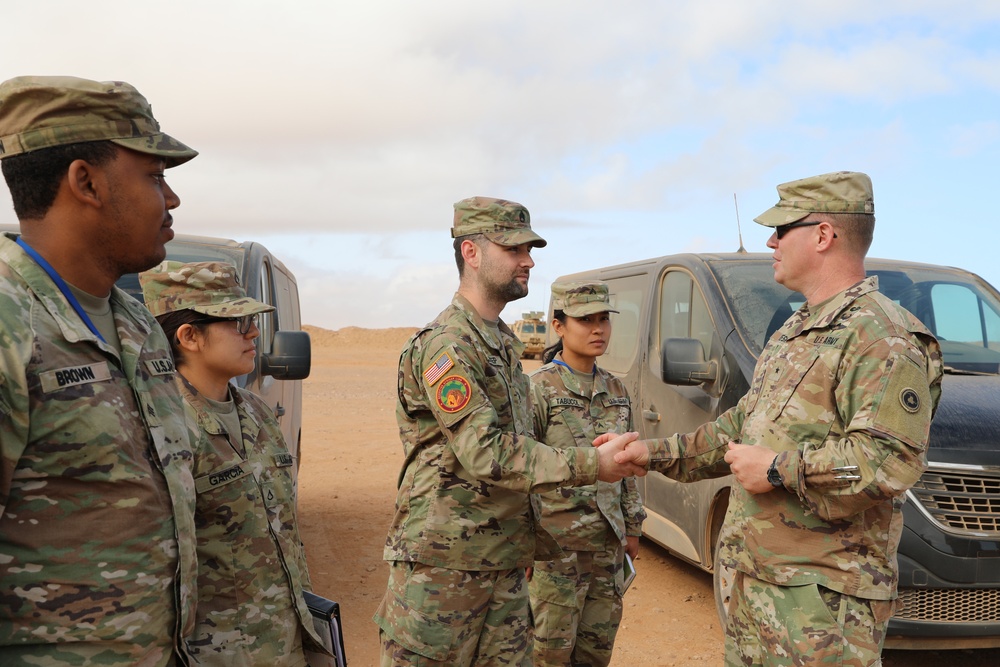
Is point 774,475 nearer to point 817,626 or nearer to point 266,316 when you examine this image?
point 817,626

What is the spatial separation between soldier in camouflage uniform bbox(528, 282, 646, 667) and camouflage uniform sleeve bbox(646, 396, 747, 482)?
509mm

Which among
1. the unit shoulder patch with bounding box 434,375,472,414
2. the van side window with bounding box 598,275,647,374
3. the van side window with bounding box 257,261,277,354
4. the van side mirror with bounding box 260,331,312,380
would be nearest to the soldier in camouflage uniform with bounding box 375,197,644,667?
the unit shoulder patch with bounding box 434,375,472,414

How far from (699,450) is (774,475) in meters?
0.63

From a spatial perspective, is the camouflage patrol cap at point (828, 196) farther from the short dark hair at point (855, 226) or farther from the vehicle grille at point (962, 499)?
the vehicle grille at point (962, 499)

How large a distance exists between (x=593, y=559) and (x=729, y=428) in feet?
3.42

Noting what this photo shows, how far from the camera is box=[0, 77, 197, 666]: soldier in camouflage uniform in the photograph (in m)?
1.50

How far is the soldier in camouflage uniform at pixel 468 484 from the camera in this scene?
2.74 metres

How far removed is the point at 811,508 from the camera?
8.34 feet

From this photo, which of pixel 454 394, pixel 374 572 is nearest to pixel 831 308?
pixel 454 394

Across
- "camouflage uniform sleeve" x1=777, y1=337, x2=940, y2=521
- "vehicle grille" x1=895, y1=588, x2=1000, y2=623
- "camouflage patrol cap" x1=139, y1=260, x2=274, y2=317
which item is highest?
"camouflage patrol cap" x1=139, y1=260, x2=274, y2=317

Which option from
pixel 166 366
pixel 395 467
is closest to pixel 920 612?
pixel 166 366

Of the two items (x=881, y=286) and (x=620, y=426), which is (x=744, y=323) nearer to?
(x=881, y=286)

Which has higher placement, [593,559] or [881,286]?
[881,286]

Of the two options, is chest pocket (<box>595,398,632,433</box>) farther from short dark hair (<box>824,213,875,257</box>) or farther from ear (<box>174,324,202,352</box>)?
ear (<box>174,324,202,352</box>)
